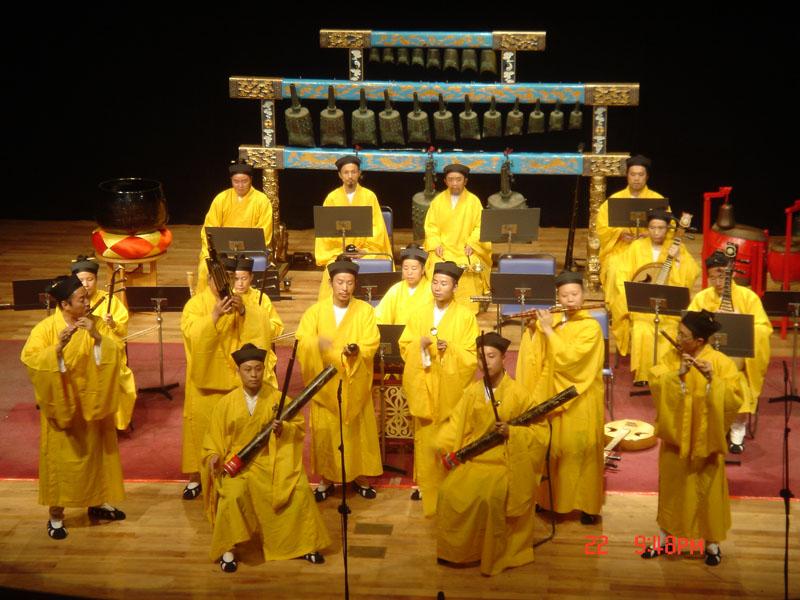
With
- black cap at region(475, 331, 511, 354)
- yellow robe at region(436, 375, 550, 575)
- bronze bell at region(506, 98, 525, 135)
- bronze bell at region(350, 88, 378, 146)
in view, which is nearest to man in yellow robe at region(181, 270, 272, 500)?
yellow robe at region(436, 375, 550, 575)

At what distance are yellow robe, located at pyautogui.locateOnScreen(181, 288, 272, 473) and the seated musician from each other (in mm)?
3155

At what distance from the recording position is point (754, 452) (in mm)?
8492

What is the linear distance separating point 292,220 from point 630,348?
5746mm

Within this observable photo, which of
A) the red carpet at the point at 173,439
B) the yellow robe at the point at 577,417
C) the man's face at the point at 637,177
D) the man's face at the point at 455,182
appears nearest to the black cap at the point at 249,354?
the red carpet at the point at 173,439

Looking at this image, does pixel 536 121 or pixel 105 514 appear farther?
pixel 536 121

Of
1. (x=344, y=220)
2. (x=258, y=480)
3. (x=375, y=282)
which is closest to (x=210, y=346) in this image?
(x=258, y=480)

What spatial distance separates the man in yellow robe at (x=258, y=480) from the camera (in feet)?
22.7

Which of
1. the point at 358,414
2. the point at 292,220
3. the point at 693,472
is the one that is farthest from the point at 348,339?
the point at 292,220

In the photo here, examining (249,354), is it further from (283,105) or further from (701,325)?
(283,105)

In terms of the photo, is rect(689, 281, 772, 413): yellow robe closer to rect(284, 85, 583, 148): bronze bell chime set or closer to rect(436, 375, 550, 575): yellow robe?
rect(436, 375, 550, 575): yellow robe

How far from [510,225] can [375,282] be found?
5.41 ft

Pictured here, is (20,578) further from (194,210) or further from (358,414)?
(194,210)

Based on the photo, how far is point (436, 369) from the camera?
308 inches

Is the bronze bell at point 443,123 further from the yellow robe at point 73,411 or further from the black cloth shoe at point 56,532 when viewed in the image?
the black cloth shoe at point 56,532
